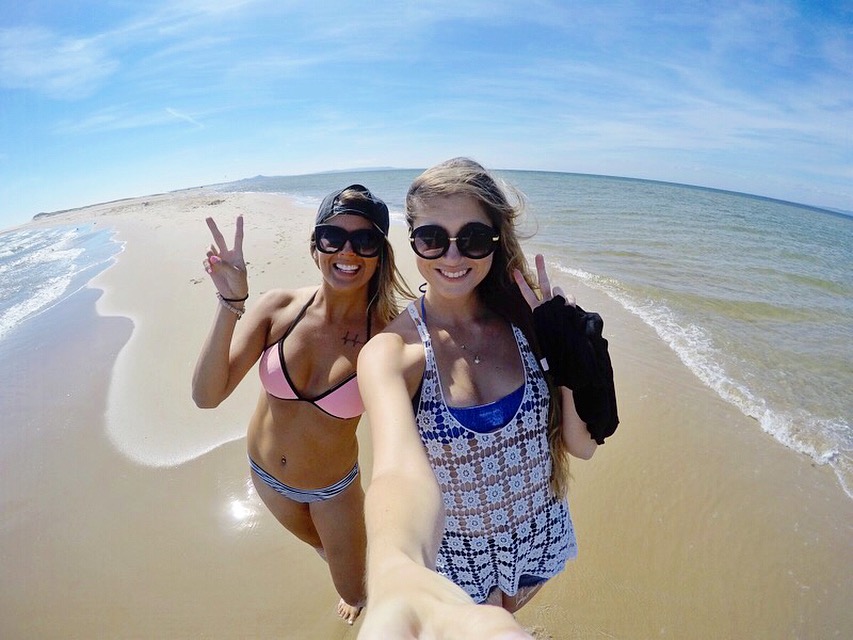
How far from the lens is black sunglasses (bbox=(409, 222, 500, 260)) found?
5.64ft

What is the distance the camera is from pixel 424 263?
1.74 m

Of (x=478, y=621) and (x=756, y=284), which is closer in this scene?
(x=478, y=621)

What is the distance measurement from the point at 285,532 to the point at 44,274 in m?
14.4

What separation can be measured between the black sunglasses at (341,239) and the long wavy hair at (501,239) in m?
0.34

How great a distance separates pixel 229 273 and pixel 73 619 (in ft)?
8.84

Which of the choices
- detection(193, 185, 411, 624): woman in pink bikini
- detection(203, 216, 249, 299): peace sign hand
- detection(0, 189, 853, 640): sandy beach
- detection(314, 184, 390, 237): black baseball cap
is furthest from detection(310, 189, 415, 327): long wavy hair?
detection(0, 189, 853, 640): sandy beach

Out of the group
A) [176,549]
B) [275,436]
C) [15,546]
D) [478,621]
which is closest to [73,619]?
[176,549]

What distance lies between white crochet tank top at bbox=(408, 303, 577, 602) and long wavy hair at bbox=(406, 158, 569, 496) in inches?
2.3

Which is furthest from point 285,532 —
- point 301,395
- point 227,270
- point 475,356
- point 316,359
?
point 475,356

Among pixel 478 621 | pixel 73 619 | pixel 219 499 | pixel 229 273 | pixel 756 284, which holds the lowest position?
pixel 73 619

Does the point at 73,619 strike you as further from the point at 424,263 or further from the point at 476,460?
the point at 424,263

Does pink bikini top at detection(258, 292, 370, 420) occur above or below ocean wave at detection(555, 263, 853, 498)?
above

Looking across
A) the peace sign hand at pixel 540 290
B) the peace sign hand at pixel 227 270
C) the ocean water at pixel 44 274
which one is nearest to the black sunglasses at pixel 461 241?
the peace sign hand at pixel 540 290

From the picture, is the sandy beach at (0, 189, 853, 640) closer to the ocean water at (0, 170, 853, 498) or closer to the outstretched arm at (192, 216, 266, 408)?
the ocean water at (0, 170, 853, 498)
